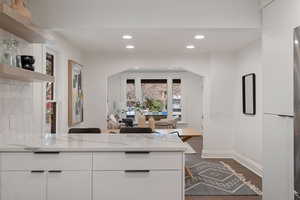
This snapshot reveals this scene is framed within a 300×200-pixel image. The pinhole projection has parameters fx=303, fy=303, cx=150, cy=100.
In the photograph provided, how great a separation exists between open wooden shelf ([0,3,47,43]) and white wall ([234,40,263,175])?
12.1 ft

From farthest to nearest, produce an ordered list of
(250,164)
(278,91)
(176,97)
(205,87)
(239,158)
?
(176,97)
(205,87)
(239,158)
(250,164)
(278,91)

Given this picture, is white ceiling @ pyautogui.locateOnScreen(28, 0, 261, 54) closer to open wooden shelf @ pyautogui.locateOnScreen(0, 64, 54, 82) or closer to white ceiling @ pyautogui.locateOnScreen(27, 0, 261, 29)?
white ceiling @ pyautogui.locateOnScreen(27, 0, 261, 29)

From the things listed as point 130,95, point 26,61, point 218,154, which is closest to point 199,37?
point 218,154

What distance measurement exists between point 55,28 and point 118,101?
6.38 m

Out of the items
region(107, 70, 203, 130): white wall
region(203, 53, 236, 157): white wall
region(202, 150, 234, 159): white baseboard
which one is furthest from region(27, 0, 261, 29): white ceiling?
region(107, 70, 203, 130): white wall

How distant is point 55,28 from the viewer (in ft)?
12.1

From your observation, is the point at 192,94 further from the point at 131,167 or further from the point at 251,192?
the point at 131,167

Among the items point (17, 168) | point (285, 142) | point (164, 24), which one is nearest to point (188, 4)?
point (164, 24)

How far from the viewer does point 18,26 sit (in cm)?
268

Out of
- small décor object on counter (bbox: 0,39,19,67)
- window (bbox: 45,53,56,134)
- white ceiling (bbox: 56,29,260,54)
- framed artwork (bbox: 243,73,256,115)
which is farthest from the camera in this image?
framed artwork (bbox: 243,73,256,115)

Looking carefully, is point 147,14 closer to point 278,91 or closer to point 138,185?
point 278,91

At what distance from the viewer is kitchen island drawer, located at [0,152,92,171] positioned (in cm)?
227

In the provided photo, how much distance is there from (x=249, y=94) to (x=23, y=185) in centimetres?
455

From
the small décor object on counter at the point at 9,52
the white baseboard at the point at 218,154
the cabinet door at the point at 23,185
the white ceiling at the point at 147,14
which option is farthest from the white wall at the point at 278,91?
the white baseboard at the point at 218,154
